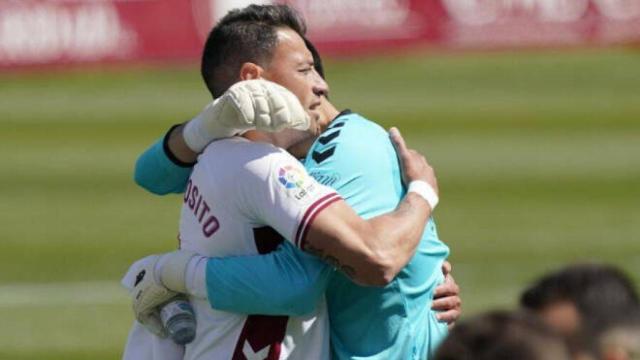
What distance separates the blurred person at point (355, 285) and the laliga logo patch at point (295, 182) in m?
0.20

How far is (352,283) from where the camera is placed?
5.07 meters

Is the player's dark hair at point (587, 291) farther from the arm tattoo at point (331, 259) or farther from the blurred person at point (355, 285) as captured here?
the blurred person at point (355, 285)

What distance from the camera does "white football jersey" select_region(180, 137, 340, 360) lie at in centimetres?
489

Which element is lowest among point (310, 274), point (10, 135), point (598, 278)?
point (10, 135)

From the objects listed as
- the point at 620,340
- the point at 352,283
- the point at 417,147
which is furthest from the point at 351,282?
the point at 417,147

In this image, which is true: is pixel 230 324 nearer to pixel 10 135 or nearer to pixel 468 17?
pixel 10 135

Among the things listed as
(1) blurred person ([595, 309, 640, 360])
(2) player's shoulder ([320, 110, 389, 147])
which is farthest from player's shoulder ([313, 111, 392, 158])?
(1) blurred person ([595, 309, 640, 360])

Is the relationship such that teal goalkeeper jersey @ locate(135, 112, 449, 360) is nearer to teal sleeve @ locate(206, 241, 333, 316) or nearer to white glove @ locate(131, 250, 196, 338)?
teal sleeve @ locate(206, 241, 333, 316)

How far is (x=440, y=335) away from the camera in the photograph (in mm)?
5270

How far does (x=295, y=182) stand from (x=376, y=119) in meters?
8.88

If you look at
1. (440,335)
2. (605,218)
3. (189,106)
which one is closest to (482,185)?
(605,218)

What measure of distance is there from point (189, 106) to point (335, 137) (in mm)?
9070

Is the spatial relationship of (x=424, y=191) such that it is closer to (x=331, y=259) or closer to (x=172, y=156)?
(x=331, y=259)

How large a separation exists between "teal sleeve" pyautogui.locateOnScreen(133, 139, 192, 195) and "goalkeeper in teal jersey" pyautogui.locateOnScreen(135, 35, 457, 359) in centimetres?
56
